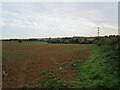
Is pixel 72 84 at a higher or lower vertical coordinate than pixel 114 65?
lower

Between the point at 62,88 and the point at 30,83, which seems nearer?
the point at 62,88

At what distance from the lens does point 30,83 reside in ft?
20.9

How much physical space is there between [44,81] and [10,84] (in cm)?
161

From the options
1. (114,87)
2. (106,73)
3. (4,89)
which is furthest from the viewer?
(106,73)

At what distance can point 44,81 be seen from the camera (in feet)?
21.3

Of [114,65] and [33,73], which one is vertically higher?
[114,65]

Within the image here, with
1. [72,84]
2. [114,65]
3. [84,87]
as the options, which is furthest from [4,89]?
[114,65]

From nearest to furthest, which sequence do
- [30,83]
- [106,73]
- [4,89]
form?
[4,89] < [30,83] < [106,73]

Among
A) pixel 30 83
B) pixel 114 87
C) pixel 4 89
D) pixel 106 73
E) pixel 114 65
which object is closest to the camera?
pixel 114 87

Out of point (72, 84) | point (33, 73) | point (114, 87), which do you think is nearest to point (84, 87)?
point (72, 84)

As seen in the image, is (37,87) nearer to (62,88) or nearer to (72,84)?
(62,88)

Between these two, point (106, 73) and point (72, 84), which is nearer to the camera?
point (72, 84)

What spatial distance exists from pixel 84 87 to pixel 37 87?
6.67 feet

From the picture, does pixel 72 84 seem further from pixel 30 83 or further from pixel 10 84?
pixel 10 84
